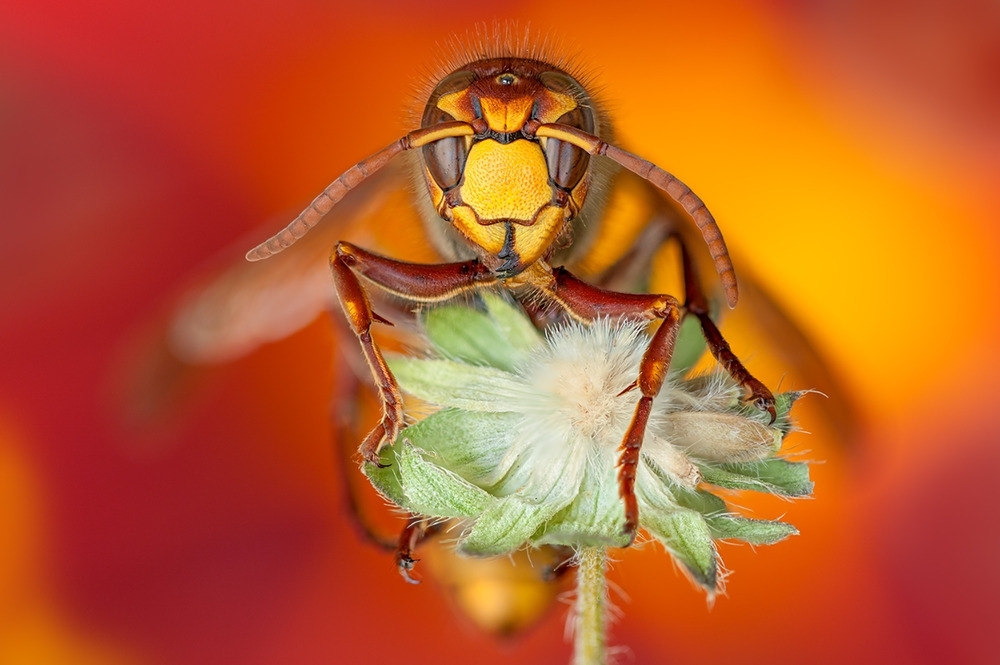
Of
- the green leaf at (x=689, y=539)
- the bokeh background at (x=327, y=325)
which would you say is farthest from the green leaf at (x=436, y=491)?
the bokeh background at (x=327, y=325)

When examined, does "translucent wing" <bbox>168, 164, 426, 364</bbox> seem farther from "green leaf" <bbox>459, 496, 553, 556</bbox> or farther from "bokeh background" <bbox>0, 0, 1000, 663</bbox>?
"green leaf" <bbox>459, 496, 553, 556</bbox>

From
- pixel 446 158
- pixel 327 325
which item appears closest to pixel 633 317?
pixel 446 158

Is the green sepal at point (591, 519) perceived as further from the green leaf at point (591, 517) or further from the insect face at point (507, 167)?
the insect face at point (507, 167)

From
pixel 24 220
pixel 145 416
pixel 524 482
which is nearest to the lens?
pixel 524 482

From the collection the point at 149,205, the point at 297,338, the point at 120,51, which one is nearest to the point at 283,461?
the point at 297,338

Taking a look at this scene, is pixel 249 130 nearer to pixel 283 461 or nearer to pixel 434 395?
pixel 283 461
